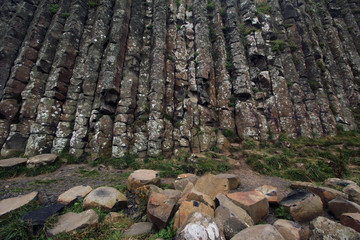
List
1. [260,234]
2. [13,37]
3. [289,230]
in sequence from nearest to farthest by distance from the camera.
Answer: [260,234], [289,230], [13,37]

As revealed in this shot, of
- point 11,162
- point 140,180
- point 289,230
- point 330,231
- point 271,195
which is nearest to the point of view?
point 330,231

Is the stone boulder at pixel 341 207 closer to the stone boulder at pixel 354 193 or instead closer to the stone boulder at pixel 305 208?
the stone boulder at pixel 305 208

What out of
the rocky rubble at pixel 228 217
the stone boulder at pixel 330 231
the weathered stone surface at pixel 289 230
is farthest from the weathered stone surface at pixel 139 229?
the stone boulder at pixel 330 231

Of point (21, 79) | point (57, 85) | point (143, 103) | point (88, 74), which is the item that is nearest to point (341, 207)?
point (143, 103)

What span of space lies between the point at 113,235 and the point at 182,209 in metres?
1.61

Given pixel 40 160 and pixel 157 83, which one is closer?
pixel 40 160

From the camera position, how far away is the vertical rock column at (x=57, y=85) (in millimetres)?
10097

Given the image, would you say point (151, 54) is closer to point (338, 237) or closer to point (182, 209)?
point (182, 209)

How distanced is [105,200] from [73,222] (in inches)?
36.6

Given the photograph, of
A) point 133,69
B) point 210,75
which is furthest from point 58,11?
point 210,75

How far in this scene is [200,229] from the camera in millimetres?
2713

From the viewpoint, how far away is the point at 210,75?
14000mm

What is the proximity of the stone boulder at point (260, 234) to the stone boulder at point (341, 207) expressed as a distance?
252cm

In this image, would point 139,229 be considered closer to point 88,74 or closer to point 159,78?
point 159,78
